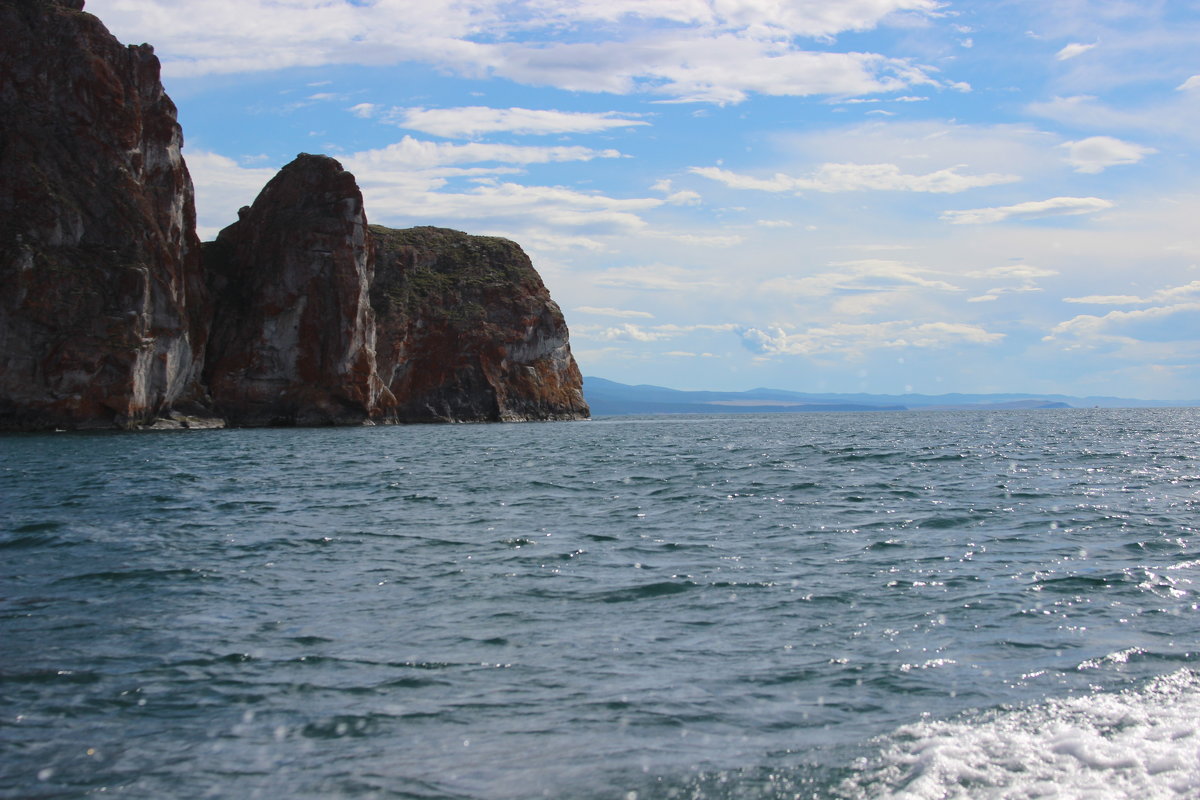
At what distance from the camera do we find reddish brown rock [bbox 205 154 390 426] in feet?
287

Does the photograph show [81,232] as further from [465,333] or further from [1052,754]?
[1052,754]

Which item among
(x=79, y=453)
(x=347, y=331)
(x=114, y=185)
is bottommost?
(x=79, y=453)

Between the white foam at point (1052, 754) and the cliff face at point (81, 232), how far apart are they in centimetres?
6800

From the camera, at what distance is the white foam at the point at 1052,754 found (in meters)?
7.93

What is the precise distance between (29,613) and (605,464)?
30965 mm

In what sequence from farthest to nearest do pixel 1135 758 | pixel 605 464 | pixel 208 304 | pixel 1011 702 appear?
1. pixel 208 304
2. pixel 605 464
3. pixel 1011 702
4. pixel 1135 758

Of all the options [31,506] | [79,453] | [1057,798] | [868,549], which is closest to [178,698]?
[1057,798]

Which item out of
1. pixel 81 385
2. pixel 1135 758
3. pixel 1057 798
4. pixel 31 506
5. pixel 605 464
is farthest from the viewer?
pixel 81 385

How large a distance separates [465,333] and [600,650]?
346 feet

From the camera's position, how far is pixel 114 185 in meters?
70.9

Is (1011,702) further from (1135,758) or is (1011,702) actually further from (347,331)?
(347,331)

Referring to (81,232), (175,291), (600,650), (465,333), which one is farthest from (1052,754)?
(465,333)

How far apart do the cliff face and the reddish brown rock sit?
972cm

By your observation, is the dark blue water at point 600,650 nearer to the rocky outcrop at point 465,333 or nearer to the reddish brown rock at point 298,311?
the reddish brown rock at point 298,311
